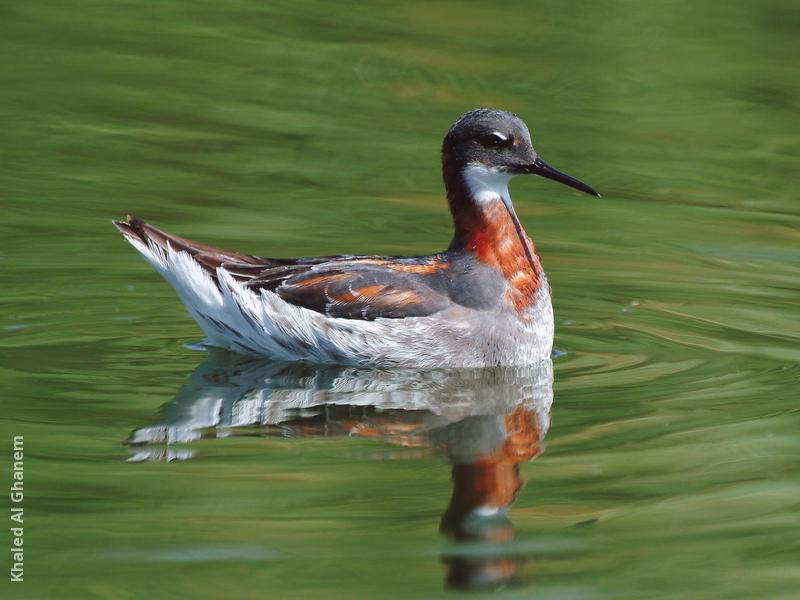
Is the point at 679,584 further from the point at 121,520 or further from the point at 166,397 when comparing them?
the point at 166,397

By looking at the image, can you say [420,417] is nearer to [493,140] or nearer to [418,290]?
[418,290]

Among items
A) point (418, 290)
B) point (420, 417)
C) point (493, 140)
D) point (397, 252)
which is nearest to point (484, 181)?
point (493, 140)

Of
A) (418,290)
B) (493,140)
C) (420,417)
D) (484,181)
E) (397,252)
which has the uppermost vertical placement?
(493,140)

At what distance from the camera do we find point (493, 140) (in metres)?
10.1

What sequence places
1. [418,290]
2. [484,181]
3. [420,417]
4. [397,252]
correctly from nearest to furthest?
[420,417]
[418,290]
[484,181]
[397,252]

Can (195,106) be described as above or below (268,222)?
above

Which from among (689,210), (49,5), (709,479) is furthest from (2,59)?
(709,479)

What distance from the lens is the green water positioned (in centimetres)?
654

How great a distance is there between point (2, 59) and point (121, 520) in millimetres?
11034

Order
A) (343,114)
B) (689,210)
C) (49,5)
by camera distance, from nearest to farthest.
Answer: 1. (689,210)
2. (343,114)
3. (49,5)

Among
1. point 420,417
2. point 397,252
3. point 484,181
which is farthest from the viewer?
point 397,252

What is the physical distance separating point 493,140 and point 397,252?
2738 mm

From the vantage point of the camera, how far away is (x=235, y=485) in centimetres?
719

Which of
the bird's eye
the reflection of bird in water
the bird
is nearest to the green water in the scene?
the reflection of bird in water
